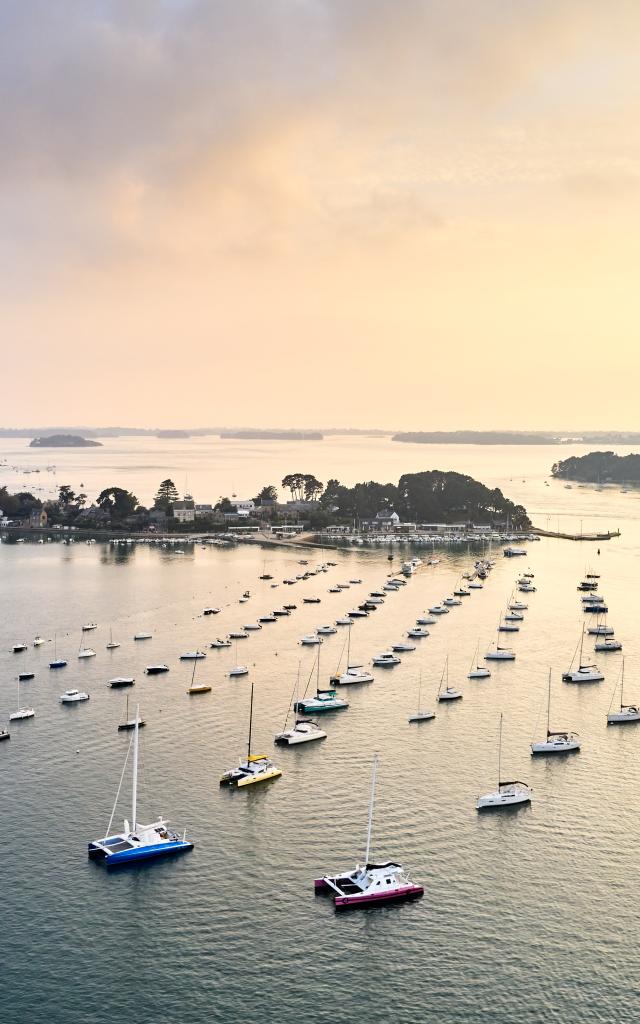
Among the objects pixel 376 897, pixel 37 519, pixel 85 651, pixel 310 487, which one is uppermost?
pixel 310 487

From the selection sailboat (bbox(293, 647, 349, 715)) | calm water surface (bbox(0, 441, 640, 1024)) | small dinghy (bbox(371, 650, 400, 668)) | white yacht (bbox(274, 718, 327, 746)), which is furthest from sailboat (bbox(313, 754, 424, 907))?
small dinghy (bbox(371, 650, 400, 668))

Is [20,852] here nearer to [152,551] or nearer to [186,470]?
[152,551]

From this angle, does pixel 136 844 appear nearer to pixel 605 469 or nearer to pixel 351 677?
pixel 351 677

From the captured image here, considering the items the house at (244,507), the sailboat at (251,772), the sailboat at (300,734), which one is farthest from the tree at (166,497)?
the sailboat at (251,772)

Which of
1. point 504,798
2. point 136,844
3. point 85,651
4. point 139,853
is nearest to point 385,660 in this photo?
point 85,651

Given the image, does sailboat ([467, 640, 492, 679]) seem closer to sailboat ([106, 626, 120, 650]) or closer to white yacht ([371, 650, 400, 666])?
white yacht ([371, 650, 400, 666])

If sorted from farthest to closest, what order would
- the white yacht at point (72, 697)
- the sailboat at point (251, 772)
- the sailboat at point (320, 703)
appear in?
the white yacht at point (72, 697)
the sailboat at point (320, 703)
the sailboat at point (251, 772)

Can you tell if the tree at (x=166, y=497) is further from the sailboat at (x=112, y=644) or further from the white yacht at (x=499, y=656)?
the white yacht at (x=499, y=656)
